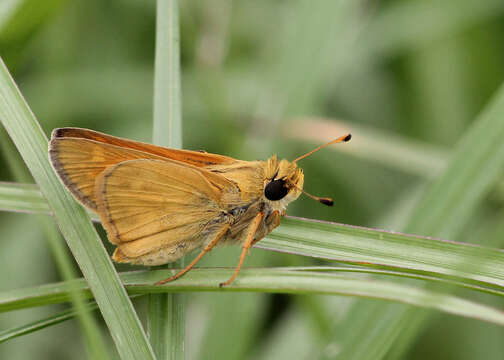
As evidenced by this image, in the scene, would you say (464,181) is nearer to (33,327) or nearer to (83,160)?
(83,160)

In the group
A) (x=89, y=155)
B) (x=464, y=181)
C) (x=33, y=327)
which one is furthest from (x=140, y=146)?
(x=464, y=181)

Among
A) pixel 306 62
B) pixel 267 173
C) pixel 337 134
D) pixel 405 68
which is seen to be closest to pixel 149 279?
pixel 267 173

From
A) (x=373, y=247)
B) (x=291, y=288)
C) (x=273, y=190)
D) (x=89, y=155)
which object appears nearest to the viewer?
(x=291, y=288)

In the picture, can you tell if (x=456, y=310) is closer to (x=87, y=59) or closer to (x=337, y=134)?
(x=337, y=134)

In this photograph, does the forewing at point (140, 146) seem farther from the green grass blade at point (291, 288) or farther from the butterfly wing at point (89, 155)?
the green grass blade at point (291, 288)

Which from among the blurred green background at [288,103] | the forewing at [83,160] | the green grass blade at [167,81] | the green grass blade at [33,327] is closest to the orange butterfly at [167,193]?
the forewing at [83,160]
